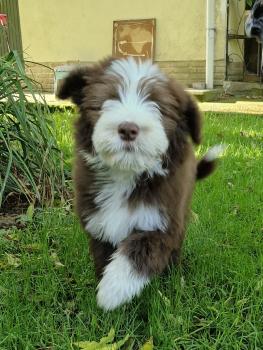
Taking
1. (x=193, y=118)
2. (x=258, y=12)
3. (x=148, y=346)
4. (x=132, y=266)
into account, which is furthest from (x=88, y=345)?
(x=258, y=12)

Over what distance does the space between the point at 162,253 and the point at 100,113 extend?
29.5 inches

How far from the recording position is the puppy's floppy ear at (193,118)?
2.83 m

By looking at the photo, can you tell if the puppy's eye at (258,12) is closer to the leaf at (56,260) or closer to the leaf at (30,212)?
the leaf at (30,212)

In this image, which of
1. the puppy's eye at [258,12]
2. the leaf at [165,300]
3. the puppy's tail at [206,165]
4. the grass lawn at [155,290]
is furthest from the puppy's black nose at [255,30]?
the leaf at [165,300]

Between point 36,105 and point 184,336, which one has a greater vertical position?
point 36,105

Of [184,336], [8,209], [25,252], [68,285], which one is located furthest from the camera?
[8,209]

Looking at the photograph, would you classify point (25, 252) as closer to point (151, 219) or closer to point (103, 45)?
point (151, 219)

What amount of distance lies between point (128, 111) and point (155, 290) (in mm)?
978

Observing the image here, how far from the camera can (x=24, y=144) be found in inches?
175

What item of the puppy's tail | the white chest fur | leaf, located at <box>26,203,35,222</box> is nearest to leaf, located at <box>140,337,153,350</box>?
the white chest fur

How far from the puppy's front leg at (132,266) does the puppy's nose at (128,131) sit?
578 mm

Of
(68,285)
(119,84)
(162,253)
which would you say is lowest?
(68,285)

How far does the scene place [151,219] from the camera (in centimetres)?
280

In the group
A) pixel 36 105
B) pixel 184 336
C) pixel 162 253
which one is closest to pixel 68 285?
pixel 162 253
